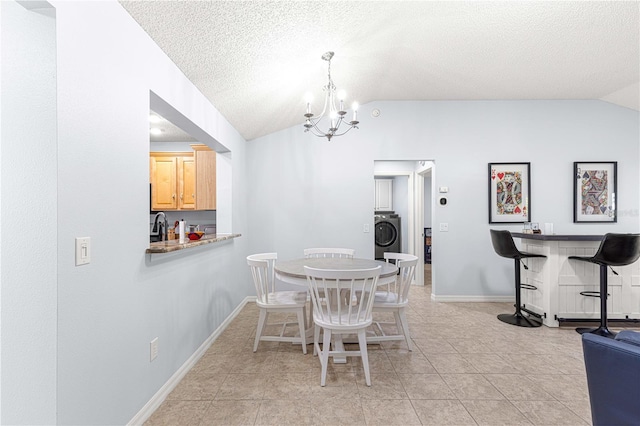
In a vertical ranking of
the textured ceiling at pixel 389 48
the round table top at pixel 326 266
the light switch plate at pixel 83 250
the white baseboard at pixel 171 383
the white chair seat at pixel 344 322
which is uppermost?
the textured ceiling at pixel 389 48

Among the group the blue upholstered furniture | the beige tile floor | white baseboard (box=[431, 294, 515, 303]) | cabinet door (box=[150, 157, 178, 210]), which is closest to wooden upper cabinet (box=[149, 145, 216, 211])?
cabinet door (box=[150, 157, 178, 210])

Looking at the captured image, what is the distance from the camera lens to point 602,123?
4305mm

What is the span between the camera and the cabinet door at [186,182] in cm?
468

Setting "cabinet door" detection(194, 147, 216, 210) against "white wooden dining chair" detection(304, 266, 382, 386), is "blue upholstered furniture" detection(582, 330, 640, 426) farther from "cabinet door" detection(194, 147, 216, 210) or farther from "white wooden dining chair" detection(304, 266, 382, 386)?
"cabinet door" detection(194, 147, 216, 210)

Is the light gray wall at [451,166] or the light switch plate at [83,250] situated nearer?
the light switch plate at [83,250]

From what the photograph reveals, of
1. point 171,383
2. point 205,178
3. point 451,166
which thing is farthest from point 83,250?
point 451,166

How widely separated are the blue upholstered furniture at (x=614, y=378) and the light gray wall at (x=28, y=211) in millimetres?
2068

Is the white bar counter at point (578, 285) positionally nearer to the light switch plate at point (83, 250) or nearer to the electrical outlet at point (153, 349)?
the electrical outlet at point (153, 349)

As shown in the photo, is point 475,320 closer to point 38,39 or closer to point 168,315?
point 168,315

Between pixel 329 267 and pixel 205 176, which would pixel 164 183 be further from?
pixel 329 267

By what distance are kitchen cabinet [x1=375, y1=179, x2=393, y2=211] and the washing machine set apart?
2.45 feet

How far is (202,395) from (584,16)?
4.11m

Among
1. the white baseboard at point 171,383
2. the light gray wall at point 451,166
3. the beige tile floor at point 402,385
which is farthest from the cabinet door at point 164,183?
the beige tile floor at point 402,385

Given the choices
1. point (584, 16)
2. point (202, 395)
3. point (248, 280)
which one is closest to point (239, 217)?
point (248, 280)
